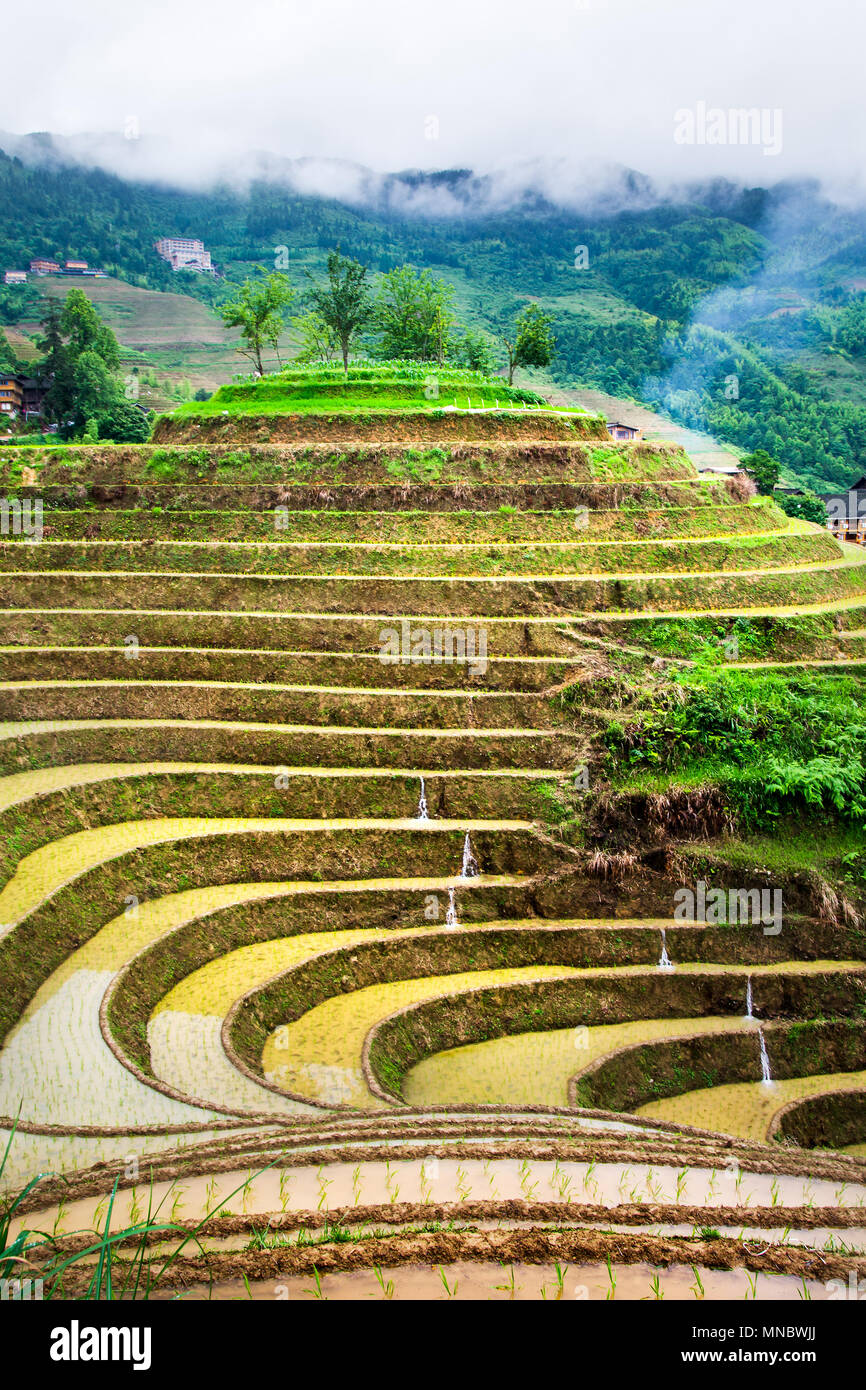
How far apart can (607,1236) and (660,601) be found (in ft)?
53.7

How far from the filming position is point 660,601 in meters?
22.6

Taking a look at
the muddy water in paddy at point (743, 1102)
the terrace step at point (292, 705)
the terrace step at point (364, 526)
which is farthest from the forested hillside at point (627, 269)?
the muddy water in paddy at point (743, 1102)

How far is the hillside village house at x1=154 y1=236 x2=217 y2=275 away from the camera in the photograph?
13343cm

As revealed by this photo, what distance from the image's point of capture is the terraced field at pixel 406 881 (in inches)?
383

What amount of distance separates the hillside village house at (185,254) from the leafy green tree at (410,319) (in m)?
103

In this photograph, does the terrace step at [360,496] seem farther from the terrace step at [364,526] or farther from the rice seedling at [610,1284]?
the rice seedling at [610,1284]

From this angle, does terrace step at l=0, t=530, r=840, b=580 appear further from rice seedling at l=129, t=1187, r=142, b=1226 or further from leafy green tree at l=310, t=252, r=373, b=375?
rice seedling at l=129, t=1187, r=142, b=1226

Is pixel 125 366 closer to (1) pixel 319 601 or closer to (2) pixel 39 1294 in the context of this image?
(1) pixel 319 601

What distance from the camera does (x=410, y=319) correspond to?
40281 millimetres

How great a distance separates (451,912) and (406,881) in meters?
1.11

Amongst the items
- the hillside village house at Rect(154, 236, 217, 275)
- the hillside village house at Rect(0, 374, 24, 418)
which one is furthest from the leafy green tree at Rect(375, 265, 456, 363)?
the hillside village house at Rect(154, 236, 217, 275)

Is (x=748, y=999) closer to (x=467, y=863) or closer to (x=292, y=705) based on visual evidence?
(x=467, y=863)

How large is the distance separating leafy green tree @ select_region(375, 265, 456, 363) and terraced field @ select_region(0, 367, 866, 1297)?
41.4ft
